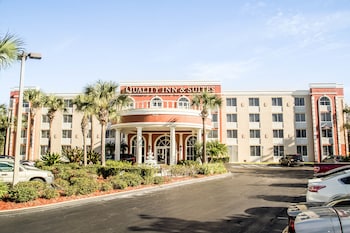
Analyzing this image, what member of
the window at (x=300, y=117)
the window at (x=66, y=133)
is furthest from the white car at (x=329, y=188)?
the window at (x=66, y=133)

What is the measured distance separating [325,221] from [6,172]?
52.5ft

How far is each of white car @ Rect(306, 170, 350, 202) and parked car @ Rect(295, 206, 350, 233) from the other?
5.32 metres

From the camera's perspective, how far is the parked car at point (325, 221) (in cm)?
330

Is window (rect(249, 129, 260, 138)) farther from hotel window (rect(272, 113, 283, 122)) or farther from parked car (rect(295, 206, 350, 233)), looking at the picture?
parked car (rect(295, 206, 350, 233))

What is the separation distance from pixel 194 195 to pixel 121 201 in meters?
3.50

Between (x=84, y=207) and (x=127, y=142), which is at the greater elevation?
(x=127, y=142)

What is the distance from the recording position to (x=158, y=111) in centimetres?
2731

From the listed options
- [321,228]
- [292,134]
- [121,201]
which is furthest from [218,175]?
[292,134]

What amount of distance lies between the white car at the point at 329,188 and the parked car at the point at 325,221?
532cm

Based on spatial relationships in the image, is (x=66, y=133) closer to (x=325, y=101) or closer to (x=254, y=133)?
(x=254, y=133)

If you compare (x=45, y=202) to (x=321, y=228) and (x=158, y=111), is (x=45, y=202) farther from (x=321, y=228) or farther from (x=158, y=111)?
(x=158, y=111)

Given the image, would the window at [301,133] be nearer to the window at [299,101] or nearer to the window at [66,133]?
the window at [299,101]

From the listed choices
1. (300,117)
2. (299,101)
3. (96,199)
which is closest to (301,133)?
(300,117)

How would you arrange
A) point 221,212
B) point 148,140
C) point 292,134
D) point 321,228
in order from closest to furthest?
1. point 321,228
2. point 221,212
3. point 148,140
4. point 292,134
